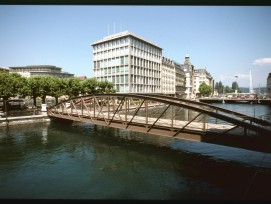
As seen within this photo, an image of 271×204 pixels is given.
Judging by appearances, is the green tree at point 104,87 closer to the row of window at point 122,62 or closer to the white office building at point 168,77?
the row of window at point 122,62

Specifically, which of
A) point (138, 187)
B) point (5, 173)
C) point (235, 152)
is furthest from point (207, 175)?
point (5, 173)

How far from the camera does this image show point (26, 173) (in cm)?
1819

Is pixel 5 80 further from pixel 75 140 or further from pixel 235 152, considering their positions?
pixel 235 152

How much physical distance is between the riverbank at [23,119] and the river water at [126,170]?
9.62 metres

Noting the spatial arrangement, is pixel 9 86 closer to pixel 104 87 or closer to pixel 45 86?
pixel 45 86

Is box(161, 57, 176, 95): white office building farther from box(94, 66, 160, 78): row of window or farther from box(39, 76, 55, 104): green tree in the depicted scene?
box(39, 76, 55, 104): green tree

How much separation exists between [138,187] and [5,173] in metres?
11.4

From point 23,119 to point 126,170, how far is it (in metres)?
28.9

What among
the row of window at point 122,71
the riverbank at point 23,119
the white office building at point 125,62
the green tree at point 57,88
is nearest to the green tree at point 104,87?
the white office building at point 125,62

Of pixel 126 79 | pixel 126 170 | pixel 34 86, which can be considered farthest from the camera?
pixel 126 79

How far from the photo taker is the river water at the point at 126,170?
1476cm

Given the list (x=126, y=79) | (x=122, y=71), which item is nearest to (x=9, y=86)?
(x=126, y=79)

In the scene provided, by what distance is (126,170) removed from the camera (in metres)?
18.7

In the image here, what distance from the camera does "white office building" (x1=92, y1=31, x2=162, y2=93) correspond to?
8281 centimetres
